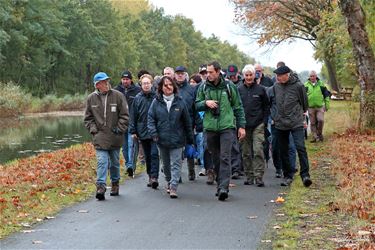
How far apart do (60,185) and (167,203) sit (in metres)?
2.97

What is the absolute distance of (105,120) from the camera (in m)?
10.3

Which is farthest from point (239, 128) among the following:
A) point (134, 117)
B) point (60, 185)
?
point (60, 185)

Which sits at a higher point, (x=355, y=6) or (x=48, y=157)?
(x=355, y=6)

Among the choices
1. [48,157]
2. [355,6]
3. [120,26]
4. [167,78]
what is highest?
[120,26]

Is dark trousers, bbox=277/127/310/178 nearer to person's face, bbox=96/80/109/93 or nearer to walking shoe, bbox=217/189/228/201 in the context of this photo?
walking shoe, bbox=217/189/228/201

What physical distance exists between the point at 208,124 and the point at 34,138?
831 inches

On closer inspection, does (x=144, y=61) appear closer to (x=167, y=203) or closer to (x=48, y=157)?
(x=48, y=157)

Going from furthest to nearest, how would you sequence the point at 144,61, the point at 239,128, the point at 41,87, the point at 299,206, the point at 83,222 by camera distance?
the point at 144,61
the point at 41,87
the point at 239,128
the point at 299,206
the point at 83,222

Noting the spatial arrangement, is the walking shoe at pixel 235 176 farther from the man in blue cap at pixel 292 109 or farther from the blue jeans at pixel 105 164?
the blue jeans at pixel 105 164

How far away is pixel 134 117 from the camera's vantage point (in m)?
12.0

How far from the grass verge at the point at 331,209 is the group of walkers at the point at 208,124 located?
2.46ft

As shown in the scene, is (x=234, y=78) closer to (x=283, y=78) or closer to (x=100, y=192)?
(x=283, y=78)

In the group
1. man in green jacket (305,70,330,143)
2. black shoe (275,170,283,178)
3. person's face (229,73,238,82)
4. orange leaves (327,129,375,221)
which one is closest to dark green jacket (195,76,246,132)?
orange leaves (327,129,375,221)

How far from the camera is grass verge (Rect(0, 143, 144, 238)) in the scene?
8852 millimetres
